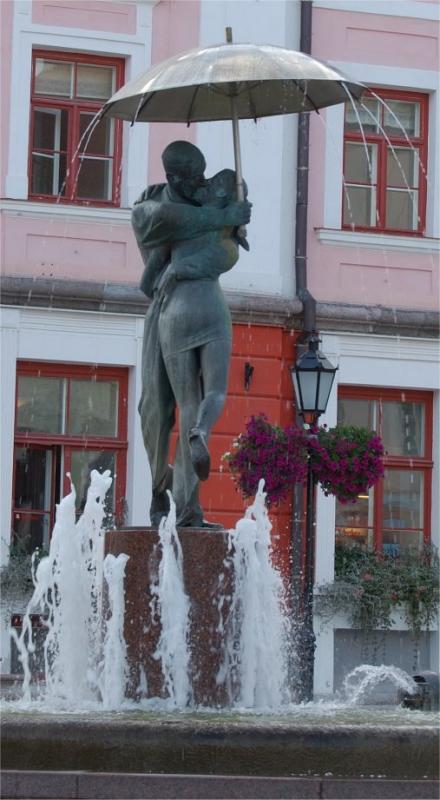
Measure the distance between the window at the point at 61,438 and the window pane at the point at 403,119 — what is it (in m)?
3.96

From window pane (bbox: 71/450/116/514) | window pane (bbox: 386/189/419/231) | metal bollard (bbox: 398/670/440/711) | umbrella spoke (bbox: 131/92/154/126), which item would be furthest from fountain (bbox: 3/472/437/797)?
window pane (bbox: 386/189/419/231)

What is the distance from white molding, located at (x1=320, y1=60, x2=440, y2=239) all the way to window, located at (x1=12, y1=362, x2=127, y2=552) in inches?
112

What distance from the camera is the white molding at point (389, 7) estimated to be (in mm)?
22909

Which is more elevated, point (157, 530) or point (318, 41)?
point (318, 41)

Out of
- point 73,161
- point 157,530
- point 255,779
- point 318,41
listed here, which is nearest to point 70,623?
point 157,530

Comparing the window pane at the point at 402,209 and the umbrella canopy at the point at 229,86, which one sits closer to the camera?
the umbrella canopy at the point at 229,86

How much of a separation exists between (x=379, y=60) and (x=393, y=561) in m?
5.18

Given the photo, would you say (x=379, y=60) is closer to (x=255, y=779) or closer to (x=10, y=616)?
(x=10, y=616)

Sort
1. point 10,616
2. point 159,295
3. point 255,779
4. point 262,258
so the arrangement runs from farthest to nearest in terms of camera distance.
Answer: point 262,258
point 10,616
point 159,295
point 255,779

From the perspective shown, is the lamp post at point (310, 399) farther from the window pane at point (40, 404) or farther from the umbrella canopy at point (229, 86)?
the umbrella canopy at point (229, 86)

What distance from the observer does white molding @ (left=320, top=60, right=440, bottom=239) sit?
74.7ft

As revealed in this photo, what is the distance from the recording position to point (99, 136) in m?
22.1

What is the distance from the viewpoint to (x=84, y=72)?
72.6 feet

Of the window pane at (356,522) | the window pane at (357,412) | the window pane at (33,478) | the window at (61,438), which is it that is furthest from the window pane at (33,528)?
the window pane at (357,412)
